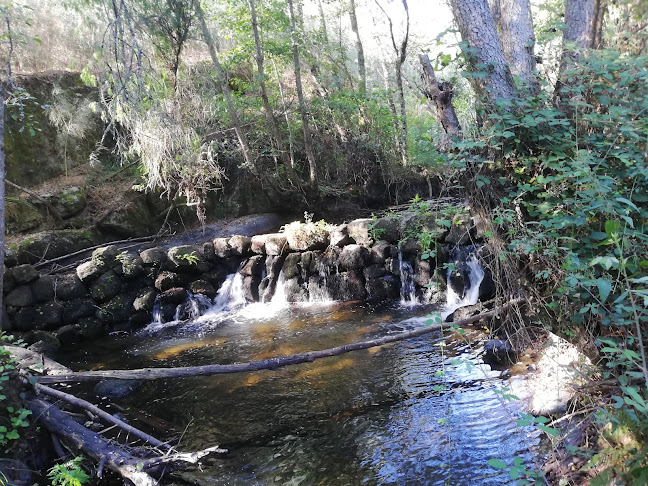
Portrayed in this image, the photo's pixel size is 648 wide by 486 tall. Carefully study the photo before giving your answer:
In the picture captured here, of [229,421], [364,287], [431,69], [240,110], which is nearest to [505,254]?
[431,69]

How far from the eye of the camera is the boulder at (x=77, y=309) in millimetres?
8453

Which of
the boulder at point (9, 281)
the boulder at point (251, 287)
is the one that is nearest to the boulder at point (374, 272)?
the boulder at point (251, 287)

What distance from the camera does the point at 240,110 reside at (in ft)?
37.7

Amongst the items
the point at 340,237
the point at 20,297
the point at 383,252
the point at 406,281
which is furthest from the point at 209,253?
the point at 406,281

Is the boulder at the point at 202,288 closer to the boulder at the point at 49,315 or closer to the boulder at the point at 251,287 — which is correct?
the boulder at the point at 251,287

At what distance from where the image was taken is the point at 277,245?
31.8ft

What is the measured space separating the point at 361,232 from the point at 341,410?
506cm

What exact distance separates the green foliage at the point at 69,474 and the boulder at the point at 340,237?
21.2 feet

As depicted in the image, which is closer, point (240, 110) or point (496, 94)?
point (496, 94)

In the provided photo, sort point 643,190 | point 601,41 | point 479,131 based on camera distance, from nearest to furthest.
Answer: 1. point 643,190
2. point 479,131
3. point 601,41

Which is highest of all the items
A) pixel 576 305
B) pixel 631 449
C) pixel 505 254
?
pixel 505 254

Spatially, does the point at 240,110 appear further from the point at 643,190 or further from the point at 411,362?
the point at 643,190

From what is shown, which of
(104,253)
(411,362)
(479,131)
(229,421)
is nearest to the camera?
(479,131)

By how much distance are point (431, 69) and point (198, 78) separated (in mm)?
9326
